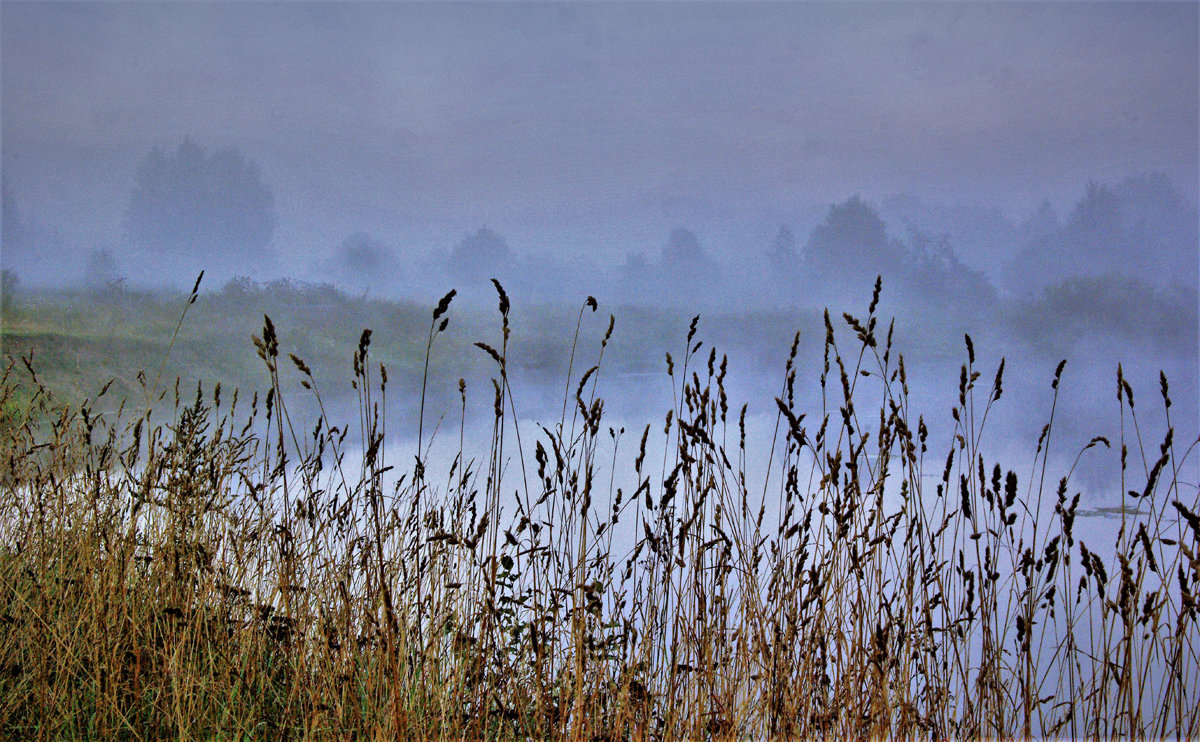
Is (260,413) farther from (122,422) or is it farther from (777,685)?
(777,685)

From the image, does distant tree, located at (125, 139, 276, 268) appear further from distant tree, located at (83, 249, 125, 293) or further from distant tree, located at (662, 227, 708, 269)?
distant tree, located at (662, 227, 708, 269)

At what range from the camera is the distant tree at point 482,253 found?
4.32 m

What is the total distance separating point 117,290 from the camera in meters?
4.57

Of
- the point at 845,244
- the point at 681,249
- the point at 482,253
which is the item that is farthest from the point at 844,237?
the point at 482,253

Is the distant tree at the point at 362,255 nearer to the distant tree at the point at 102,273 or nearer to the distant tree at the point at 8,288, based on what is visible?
the distant tree at the point at 102,273

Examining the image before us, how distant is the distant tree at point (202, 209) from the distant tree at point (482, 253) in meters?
1.02

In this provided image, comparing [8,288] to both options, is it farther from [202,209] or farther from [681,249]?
[681,249]

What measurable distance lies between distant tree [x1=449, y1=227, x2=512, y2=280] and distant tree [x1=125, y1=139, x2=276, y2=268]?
102 centimetres

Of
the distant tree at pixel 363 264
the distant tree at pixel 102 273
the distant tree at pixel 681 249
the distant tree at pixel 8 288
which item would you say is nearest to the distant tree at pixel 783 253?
the distant tree at pixel 681 249

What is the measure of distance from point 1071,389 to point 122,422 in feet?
13.7

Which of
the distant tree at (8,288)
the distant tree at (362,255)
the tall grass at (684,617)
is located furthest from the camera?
the distant tree at (362,255)

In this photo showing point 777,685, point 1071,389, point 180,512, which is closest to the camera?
point 777,685

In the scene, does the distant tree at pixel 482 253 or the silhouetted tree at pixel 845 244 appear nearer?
the distant tree at pixel 482 253

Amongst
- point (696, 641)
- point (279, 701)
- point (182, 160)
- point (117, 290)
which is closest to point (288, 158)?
point (182, 160)
